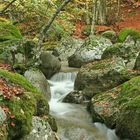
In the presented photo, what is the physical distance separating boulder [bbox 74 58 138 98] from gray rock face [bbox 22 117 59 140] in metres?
4.71

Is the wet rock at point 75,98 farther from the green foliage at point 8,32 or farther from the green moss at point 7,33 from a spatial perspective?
the green foliage at point 8,32

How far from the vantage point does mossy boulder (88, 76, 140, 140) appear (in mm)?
7297

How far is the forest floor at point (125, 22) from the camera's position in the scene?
24.7m

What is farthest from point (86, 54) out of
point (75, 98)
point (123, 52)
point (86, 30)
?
point (86, 30)

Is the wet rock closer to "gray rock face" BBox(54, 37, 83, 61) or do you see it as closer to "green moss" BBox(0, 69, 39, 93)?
"green moss" BBox(0, 69, 39, 93)

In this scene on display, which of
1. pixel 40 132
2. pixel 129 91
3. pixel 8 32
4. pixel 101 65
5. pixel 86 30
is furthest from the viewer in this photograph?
pixel 86 30

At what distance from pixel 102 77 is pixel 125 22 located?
672 inches

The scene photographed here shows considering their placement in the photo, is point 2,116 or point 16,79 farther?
point 16,79

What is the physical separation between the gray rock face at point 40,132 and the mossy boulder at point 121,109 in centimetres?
166

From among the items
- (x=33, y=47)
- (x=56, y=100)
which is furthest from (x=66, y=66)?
(x=56, y=100)

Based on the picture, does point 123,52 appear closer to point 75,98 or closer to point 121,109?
point 75,98

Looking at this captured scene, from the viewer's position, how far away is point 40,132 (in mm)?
6242

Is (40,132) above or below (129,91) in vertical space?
below

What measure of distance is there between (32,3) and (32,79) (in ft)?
6.99
